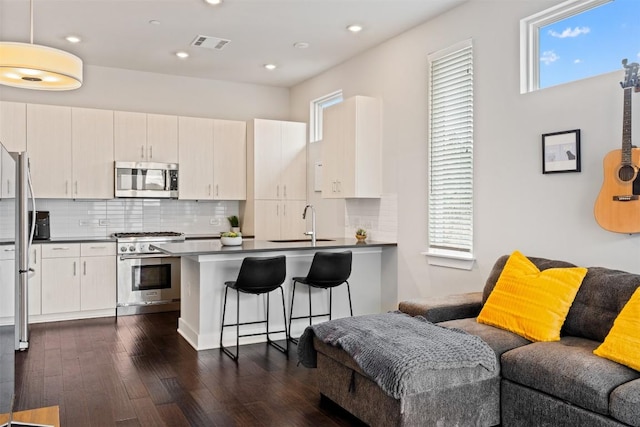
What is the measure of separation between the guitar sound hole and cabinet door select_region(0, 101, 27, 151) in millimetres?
6033

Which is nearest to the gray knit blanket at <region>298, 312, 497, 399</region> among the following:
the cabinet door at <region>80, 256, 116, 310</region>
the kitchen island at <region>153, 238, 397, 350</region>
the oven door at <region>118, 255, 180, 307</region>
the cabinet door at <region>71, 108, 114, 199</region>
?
the kitchen island at <region>153, 238, 397, 350</region>

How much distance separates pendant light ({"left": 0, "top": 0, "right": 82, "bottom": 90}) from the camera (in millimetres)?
3244

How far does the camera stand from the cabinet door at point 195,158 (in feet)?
22.6

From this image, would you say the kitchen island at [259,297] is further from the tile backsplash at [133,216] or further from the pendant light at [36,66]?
the tile backsplash at [133,216]

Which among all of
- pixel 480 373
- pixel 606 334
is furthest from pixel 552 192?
pixel 480 373

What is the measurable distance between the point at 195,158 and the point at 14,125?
84.2 inches

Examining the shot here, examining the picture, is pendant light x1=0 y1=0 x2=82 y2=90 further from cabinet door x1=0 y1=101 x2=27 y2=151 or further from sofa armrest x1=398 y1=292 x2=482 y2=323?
sofa armrest x1=398 y1=292 x2=482 y2=323

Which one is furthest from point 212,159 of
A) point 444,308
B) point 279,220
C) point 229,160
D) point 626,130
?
point 626,130

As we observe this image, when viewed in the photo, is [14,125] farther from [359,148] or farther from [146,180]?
[359,148]

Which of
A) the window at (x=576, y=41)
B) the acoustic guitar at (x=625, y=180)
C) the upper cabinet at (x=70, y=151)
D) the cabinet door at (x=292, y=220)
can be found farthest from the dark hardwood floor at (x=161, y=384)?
the window at (x=576, y=41)

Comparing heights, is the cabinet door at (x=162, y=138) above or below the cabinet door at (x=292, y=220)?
above

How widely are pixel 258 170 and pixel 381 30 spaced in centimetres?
264

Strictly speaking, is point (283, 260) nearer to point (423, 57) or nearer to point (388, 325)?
point (388, 325)

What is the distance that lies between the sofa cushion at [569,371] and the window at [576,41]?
6.38ft
